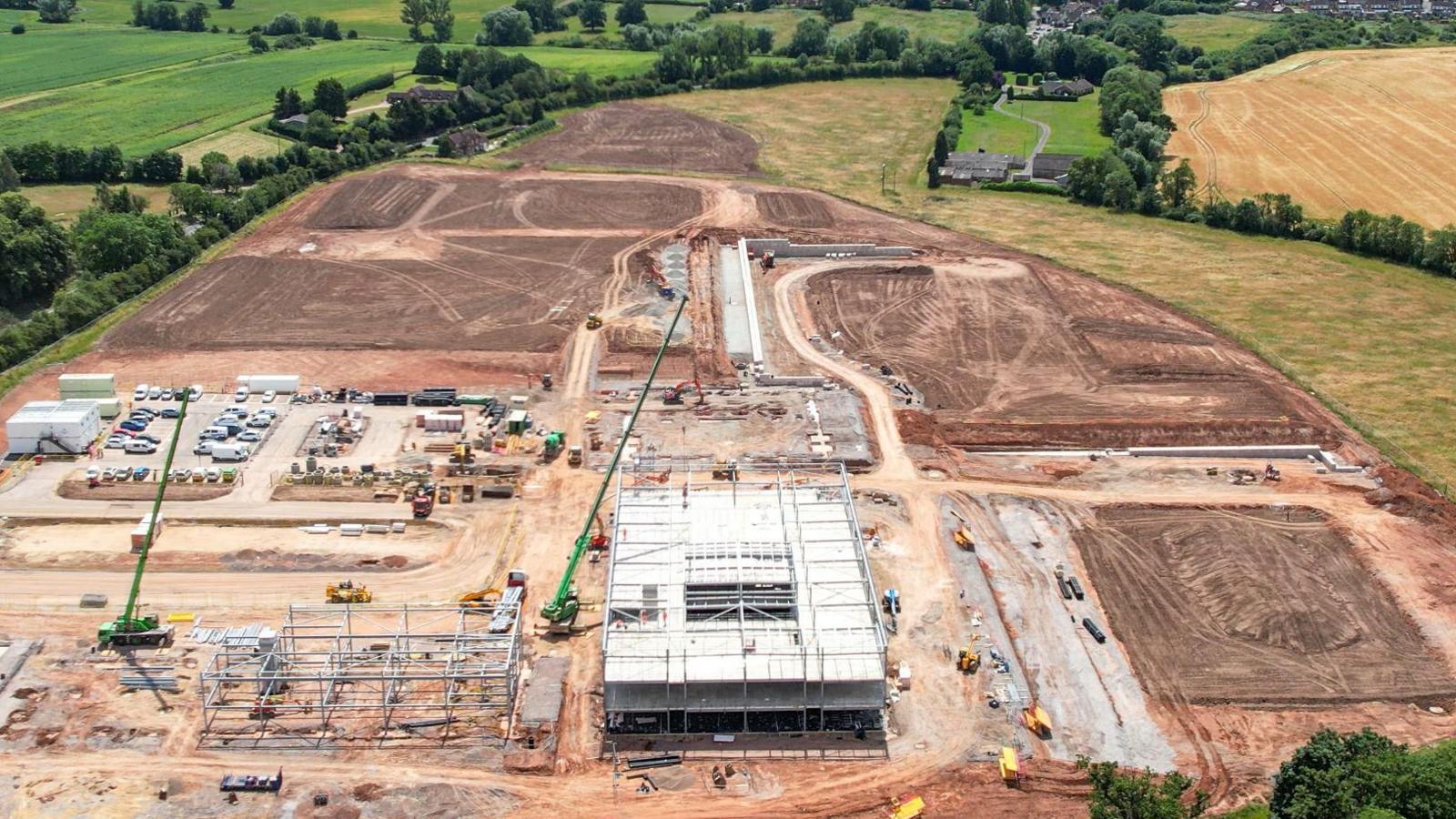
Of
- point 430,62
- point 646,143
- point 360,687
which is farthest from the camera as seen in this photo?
point 430,62

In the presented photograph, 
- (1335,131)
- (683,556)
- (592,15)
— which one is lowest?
(683,556)

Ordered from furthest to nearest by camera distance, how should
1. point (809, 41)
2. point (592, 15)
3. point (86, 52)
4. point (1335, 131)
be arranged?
point (592, 15) → point (809, 41) → point (86, 52) → point (1335, 131)

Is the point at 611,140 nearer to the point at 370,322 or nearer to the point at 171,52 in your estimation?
the point at 370,322

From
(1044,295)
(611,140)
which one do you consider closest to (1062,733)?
(1044,295)

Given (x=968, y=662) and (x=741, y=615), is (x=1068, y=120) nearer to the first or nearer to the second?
(x=968, y=662)

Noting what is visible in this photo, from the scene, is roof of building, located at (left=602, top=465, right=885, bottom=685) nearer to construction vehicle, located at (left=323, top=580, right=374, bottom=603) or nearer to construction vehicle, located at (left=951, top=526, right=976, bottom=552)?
construction vehicle, located at (left=951, top=526, right=976, bottom=552)

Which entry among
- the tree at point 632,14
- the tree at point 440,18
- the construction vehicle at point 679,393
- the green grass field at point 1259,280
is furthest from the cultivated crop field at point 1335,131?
the tree at point 440,18

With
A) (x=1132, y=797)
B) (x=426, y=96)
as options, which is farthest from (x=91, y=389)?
(x=426, y=96)

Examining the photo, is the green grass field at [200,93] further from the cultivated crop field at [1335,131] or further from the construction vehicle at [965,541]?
the construction vehicle at [965,541]
